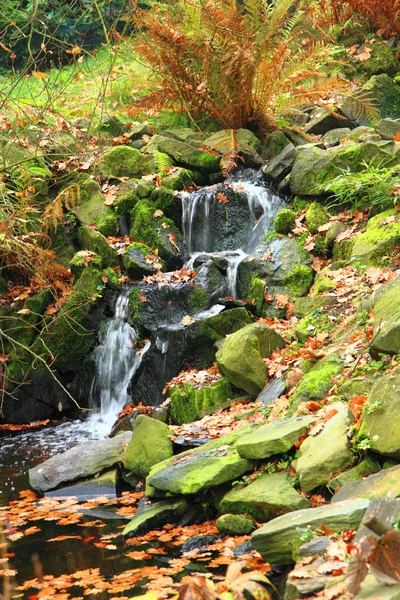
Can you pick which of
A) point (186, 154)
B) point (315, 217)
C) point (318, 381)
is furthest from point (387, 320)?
point (186, 154)

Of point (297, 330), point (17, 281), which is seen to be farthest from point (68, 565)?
point (17, 281)

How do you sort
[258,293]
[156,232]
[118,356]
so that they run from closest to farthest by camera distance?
[258,293] < [118,356] < [156,232]

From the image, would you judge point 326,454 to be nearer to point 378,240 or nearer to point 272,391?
point 272,391

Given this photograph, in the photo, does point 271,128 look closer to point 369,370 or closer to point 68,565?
point 369,370

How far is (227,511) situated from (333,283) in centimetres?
295

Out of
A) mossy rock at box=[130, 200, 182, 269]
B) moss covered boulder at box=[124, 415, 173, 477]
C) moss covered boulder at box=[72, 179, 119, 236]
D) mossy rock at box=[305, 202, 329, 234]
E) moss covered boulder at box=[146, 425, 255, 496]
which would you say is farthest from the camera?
moss covered boulder at box=[72, 179, 119, 236]

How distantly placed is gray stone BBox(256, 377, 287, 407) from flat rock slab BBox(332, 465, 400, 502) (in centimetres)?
187

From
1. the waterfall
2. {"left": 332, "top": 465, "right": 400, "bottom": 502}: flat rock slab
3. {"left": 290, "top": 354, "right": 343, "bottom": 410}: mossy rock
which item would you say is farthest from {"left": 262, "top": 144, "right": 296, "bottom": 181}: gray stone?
{"left": 332, "top": 465, "right": 400, "bottom": 502}: flat rock slab

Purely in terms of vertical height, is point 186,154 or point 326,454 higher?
point 186,154

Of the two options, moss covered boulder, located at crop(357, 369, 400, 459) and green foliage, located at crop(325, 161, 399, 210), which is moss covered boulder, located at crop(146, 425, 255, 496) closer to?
moss covered boulder, located at crop(357, 369, 400, 459)

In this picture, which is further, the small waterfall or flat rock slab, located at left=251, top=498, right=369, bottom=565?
the small waterfall

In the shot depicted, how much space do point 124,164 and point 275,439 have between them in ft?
20.6

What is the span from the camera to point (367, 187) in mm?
7480

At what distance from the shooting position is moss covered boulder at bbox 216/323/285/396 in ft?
20.3
